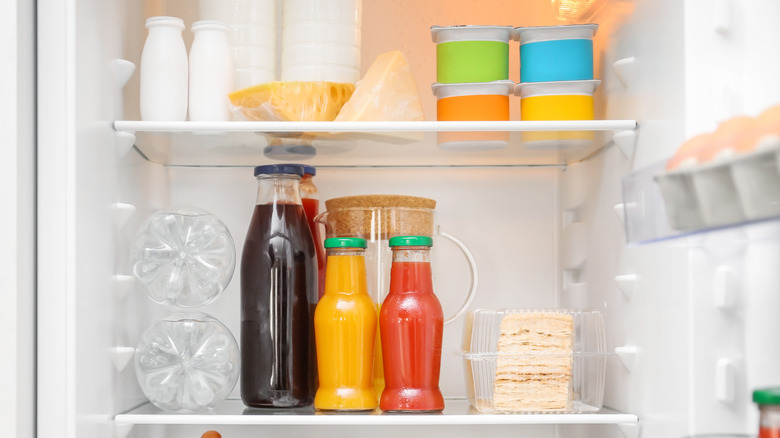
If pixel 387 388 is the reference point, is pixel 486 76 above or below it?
above

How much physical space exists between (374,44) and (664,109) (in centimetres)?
70

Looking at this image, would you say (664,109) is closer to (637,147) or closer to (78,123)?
(637,147)

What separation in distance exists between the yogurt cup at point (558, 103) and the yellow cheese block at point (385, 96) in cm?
18

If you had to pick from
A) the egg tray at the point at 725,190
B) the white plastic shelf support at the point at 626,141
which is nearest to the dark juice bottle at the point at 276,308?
the white plastic shelf support at the point at 626,141

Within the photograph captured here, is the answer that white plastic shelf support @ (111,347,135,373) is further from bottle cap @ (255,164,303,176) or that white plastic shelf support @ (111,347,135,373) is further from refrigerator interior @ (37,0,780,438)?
bottle cap @ (255,164,303,176)

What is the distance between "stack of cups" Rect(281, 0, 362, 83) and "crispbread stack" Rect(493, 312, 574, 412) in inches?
19.8

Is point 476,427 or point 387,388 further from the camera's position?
Answer: point 476,427

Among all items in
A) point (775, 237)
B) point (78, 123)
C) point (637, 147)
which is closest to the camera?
point (775, 237)

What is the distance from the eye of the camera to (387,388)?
133cm

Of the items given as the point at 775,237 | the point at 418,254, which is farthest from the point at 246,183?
the point at 775,237

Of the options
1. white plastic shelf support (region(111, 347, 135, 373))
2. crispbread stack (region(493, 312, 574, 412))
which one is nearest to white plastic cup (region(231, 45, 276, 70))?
white plastic shelf support (region(111, 347, 135, 373))

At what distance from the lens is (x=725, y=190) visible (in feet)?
2.19

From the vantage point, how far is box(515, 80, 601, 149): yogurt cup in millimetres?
1372

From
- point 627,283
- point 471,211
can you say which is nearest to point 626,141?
point 627,283
